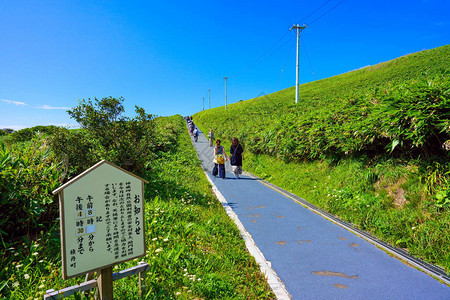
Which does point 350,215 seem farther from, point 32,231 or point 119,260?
point 32,231

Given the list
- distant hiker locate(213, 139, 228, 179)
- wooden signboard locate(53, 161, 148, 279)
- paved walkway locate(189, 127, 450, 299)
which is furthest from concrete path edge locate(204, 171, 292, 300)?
distant hiker locate(213, 139, 228, 179)

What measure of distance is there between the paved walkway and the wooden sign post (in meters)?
2.10

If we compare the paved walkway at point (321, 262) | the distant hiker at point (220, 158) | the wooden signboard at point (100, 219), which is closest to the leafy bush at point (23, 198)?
the wooden signboard at point (100, 219)

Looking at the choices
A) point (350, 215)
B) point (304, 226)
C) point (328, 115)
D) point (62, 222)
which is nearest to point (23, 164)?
point (62, 222)

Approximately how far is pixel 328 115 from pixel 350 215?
3.87 metres

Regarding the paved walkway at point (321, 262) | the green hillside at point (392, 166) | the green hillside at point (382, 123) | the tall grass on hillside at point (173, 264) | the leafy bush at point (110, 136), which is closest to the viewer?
the tall grass on hillside at point (173, 264)

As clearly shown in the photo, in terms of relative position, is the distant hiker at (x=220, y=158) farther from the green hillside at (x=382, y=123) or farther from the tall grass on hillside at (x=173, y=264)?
the tall grass on hillside at (x=173, y=264)

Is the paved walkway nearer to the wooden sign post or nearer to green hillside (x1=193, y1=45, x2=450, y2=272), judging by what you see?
green hillside (x1=193, y1=45, x2=450, y2=272)

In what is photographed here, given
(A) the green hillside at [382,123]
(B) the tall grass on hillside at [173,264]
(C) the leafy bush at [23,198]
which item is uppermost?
(A) the green hillside at [382,123]

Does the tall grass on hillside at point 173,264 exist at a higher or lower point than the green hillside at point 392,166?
lower

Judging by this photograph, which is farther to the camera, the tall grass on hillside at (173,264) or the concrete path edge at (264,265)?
the concrete path edge at (264,265)

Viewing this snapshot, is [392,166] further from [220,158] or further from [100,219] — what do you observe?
[220,158]

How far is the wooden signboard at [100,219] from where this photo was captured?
2.13m

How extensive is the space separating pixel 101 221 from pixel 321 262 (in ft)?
11.1
